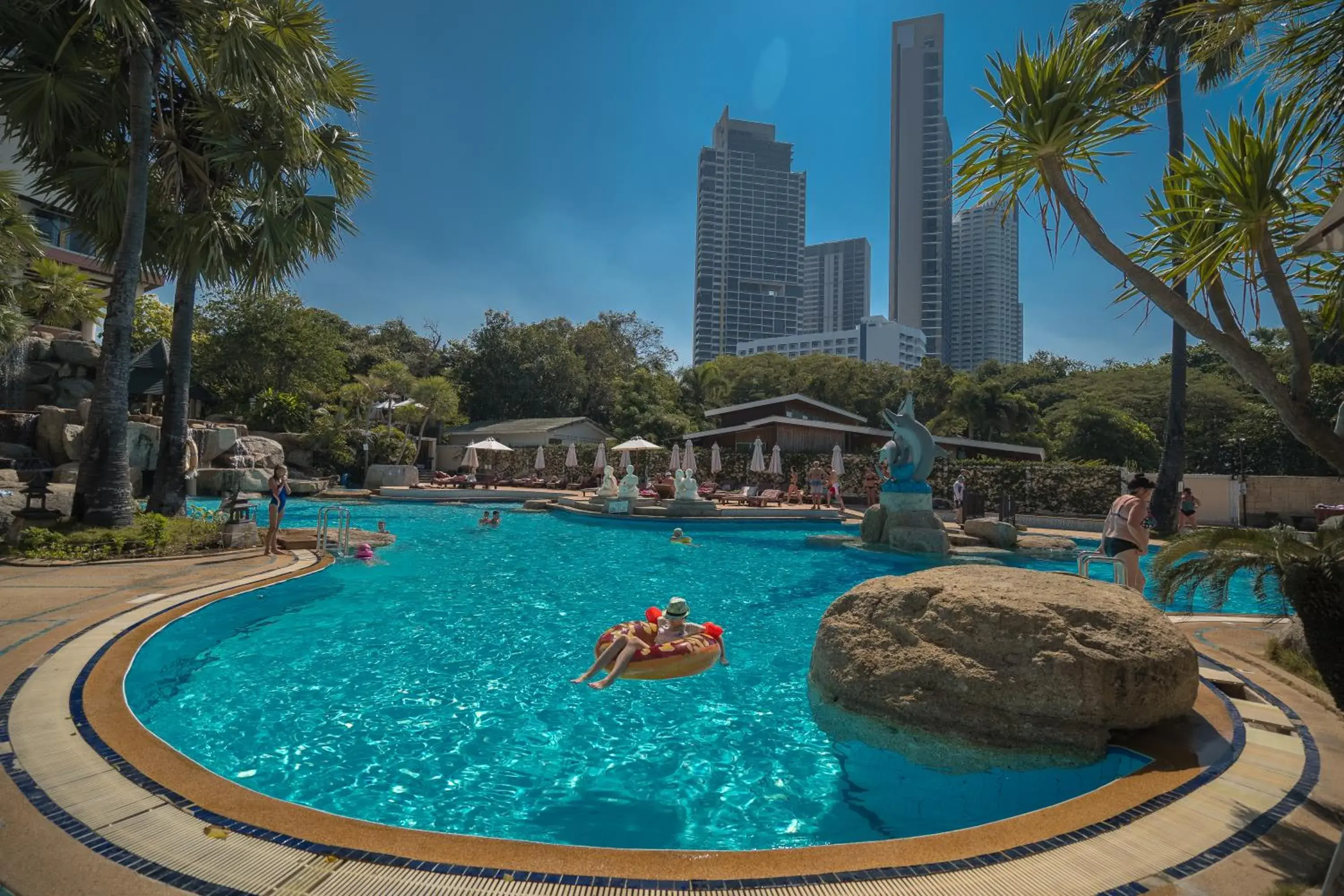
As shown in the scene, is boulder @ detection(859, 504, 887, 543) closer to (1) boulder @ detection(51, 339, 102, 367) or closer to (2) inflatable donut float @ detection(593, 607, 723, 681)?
(2) inflatable donut float @ detection(593, 607, 723, 681)

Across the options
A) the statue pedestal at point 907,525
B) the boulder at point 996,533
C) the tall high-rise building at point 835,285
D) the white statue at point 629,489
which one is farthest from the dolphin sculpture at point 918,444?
the tall high-rise building at point 835,285

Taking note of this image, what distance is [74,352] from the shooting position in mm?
24672

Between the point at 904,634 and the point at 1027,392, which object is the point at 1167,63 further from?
the point at 1027,392

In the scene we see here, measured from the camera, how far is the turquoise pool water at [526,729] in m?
4.10

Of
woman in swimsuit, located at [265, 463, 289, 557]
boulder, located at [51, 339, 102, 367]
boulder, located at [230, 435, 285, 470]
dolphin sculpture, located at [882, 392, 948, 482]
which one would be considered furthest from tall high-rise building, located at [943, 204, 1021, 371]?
woman in swimsuit, located at [265, 463, 289, 557]

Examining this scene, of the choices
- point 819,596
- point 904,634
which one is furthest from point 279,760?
point 819,596

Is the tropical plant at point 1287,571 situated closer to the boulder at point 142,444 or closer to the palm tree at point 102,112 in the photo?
the palm tree at point 102,112

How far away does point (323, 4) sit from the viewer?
10.9m

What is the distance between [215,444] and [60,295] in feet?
21.2

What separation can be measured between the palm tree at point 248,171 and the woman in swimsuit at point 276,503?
2.04 metres

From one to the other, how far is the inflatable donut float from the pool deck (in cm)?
240

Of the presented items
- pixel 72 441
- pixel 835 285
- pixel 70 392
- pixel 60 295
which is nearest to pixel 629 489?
pixel 72 441

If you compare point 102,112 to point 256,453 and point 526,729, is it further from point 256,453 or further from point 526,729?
point 256,453

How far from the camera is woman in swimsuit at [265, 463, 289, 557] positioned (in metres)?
10.8
